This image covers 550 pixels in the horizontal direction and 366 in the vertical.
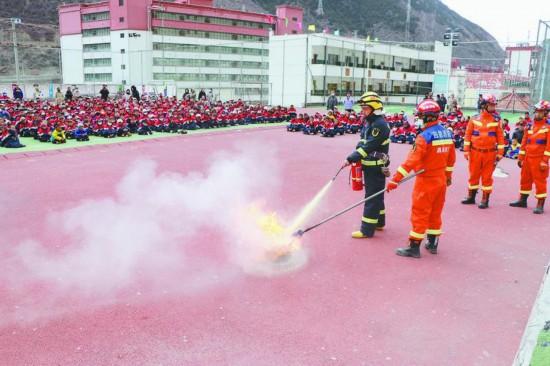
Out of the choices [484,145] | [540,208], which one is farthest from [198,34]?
[540,208]

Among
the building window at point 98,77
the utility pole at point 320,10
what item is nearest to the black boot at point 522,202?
the building window at point 98,77

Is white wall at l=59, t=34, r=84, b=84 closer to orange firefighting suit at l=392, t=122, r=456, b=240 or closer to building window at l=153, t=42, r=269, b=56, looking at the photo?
building window at l=153, t=42, r=269, b=56

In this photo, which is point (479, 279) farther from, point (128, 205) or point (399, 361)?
point (128, 205)

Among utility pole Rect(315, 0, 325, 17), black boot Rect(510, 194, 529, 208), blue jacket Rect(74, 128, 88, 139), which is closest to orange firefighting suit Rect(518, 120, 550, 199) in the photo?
black boot Rect(510, 194, 529, 208)

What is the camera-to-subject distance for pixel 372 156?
6027 millimetres

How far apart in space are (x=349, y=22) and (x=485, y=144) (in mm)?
122183

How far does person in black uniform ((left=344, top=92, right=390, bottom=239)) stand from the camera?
587 cm

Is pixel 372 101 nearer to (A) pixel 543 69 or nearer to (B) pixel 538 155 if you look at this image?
(B) pixel 538 155

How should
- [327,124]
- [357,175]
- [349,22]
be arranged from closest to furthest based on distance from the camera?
1. [357,175]
2. [327,124]
3. [349,22]

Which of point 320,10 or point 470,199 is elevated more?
point 320,10

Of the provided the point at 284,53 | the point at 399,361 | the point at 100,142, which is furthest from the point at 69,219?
the point at 284,53

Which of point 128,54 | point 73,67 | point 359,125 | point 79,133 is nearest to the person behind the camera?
point 79,133

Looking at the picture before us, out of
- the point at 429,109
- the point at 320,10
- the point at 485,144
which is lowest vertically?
the point at 485,144

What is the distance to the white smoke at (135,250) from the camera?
443cm
